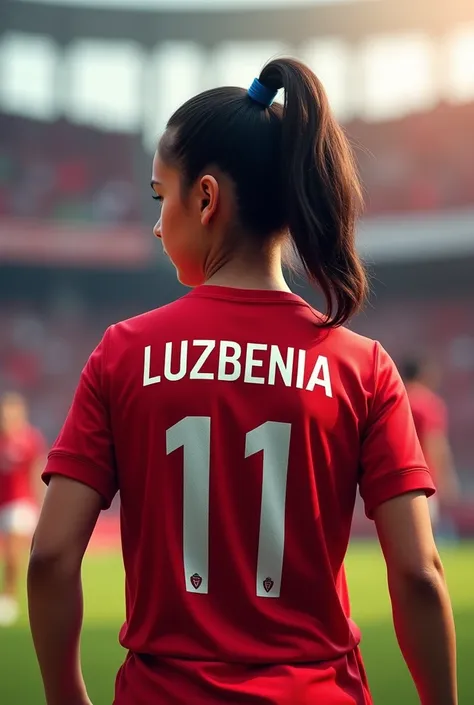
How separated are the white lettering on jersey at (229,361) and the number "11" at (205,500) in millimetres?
58

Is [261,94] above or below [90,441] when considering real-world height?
above

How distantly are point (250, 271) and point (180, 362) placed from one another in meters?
0.17

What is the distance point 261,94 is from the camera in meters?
1.36

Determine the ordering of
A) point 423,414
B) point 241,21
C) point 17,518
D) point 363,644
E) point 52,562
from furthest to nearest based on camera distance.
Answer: point 241,21 < point 423,414 < point 17,518 < point 363,644 < point 52,562

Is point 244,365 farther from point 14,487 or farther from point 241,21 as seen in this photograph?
point 241,21

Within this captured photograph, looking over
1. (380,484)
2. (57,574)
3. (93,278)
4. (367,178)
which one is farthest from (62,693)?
(367,178)

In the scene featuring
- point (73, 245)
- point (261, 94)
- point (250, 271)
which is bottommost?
point (73, 245)

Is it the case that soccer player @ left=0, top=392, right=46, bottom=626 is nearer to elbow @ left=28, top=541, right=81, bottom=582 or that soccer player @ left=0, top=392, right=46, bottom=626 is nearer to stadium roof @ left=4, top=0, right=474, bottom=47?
elbow @ left=28, top=541, right=81, bottom=582

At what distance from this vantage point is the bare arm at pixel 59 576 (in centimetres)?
125

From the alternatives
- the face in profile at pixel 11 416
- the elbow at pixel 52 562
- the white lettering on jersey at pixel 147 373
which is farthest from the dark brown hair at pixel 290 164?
the face in profile at pixel 11 416

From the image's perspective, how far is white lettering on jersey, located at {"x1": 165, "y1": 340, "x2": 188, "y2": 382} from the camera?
50.0 inches

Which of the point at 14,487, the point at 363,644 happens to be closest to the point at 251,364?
the point at 363,644

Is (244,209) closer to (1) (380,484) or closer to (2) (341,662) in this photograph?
(1) (380,484)

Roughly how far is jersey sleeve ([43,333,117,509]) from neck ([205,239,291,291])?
0.58 ft
